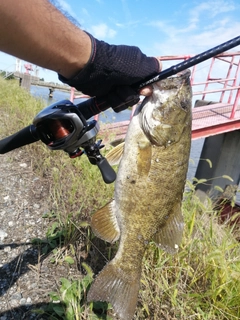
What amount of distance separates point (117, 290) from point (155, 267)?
1.73 ft

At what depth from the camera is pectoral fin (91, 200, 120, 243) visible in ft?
5.82

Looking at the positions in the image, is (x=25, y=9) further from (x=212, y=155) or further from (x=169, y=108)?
(x=212, y=155)

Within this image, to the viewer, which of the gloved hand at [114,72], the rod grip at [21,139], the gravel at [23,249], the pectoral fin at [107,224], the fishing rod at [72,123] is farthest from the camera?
the gravel at [23,249]

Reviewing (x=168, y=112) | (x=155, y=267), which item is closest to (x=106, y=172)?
(x=168, y=112)

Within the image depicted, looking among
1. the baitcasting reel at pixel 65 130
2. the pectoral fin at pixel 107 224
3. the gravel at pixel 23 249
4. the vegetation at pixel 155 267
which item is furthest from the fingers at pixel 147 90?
the gravel at pixel 23 249

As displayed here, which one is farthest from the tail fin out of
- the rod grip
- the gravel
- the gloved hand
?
the gloved hand

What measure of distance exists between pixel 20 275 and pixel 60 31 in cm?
183

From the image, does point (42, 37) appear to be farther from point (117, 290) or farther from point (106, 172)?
point (117, 290)

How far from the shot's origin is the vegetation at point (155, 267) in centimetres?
184

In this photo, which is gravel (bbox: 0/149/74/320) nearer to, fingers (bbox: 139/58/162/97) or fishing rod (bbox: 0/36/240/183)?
fishing rod (bbox: 0/36/240/183)

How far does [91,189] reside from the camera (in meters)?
2.96

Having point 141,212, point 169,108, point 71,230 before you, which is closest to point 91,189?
point 71,230

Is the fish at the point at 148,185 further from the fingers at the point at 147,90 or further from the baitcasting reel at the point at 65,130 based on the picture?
the baitcasting reel at the point at 65,130

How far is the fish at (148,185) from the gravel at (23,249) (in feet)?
2.14
